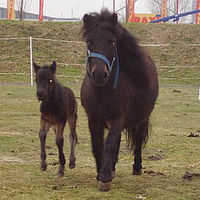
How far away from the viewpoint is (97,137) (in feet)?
17.1

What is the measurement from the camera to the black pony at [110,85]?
4730 mm

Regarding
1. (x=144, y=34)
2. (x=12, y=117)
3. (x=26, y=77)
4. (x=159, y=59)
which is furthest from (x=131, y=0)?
(x=12, y=117)

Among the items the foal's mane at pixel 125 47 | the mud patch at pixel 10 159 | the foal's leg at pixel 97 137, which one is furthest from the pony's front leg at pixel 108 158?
the mud patch at pixel 10 159

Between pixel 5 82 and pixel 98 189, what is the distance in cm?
Result: 1998

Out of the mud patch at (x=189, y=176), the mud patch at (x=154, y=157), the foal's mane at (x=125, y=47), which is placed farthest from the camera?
the mud patch at (x=154, y=157)

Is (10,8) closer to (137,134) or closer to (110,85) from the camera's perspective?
(137,134)

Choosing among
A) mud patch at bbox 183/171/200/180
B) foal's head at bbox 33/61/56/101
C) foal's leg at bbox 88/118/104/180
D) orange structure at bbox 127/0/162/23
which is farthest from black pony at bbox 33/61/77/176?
orange structure at bbox 127/0/162/23

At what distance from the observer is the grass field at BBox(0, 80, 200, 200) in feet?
15.5

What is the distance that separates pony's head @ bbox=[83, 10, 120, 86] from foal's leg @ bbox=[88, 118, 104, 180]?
1.92ft

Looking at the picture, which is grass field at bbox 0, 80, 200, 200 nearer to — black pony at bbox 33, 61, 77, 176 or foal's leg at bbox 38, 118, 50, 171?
foal's leg at bbox 38, 118, 50, 171

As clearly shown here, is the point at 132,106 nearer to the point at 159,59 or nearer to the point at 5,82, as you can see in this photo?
the point at 5,82

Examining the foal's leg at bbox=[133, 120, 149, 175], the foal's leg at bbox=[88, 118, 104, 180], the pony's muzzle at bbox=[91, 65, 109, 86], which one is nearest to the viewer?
the pony's muzzle at bbox=[91, 65, 109, 86]

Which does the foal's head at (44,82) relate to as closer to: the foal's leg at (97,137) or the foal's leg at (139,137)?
the foal's leg at (97,137)

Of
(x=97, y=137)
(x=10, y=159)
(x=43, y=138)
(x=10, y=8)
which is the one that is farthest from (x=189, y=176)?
(x=10, y=8)
